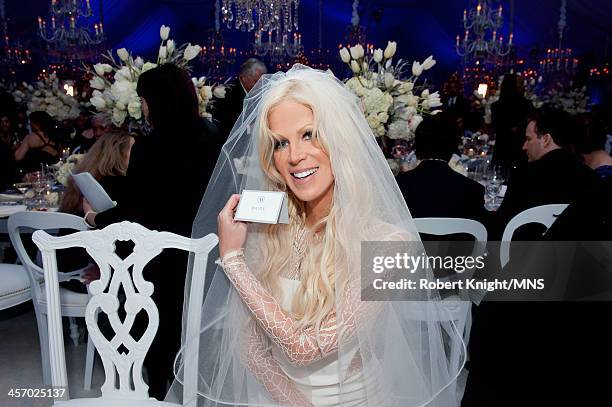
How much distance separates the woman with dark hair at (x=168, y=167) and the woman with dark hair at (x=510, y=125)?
3.19m

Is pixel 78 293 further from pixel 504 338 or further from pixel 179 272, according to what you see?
pixel 504 338

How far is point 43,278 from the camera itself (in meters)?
3.09

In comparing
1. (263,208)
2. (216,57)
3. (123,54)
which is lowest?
(263,208)

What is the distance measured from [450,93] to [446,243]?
9.89m

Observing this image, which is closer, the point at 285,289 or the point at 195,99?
the point at 285,289

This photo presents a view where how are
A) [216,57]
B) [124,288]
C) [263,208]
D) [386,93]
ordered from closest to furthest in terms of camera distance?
[263,208], [124,288], [386,93], [216,57]

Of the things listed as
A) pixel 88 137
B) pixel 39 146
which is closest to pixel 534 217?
pixel 88 137

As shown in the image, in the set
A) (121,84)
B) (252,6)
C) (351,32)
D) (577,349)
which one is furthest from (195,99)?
(351,32)

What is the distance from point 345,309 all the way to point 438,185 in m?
1.67

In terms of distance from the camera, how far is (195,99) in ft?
8.41

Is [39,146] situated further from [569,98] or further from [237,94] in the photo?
[569,98]

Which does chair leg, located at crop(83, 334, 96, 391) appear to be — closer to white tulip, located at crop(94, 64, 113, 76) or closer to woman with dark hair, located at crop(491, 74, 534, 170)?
white tulip, located at crop(94, 64, 113, 76)

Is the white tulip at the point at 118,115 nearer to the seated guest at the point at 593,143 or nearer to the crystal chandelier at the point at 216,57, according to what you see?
the seated guest at the point at 593,143

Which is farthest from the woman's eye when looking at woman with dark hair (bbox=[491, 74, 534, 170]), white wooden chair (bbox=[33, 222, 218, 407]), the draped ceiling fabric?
the draped ceiling fabric
